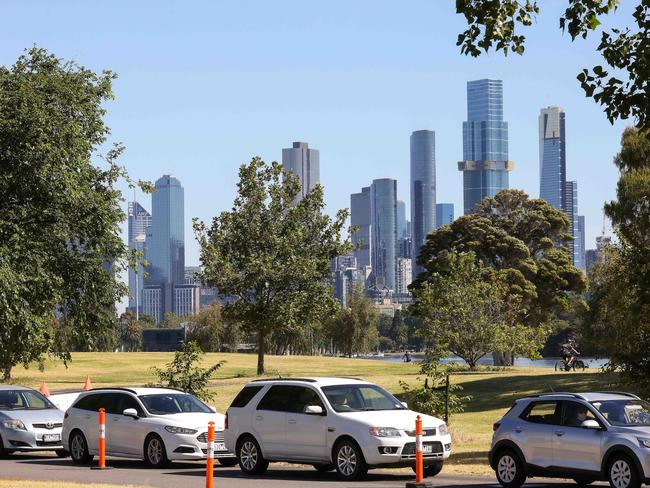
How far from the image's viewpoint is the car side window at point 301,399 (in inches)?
886

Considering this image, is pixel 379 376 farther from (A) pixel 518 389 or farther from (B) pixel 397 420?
(B) pixel 397 420

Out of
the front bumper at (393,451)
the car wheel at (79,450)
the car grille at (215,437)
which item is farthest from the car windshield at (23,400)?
the front bumper at (393,451)

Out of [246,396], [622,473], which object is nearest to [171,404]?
[246,396]

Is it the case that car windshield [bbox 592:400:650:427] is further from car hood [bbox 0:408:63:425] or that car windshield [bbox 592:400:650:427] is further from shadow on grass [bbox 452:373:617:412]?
shadow on grass [bbox 452:373:617:412]

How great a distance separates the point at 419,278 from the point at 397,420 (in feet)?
204

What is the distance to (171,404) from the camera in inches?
1009

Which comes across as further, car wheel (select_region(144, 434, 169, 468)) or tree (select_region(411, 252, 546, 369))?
Result: tree (select_region(411, 252, 546, 369))

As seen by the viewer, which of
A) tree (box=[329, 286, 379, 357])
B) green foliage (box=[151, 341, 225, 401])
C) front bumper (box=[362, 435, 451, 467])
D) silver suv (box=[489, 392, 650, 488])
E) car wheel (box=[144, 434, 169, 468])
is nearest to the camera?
silver suv (box=[489, 392, 650, 488])

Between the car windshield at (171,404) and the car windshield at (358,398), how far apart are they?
163 inches

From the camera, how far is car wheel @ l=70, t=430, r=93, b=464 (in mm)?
26047

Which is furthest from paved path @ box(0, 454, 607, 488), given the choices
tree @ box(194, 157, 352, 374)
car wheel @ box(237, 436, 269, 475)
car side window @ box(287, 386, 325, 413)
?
tree @ box(194, 157, 352, 374)

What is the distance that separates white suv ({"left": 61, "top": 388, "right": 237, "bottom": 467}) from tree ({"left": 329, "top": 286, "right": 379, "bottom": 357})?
83.8 m

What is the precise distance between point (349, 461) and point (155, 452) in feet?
16.6

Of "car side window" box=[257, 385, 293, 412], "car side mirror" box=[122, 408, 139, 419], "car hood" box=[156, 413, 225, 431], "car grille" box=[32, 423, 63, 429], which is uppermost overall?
"car side window" box=[257, 385, 293, 412]
